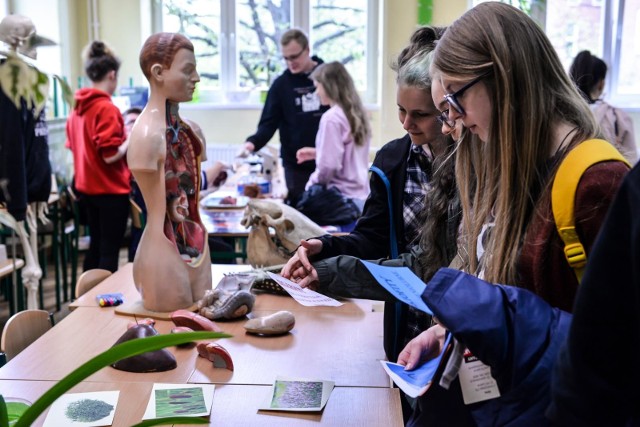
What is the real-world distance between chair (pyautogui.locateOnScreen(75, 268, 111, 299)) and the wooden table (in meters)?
0.31

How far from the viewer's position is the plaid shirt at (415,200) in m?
2.07

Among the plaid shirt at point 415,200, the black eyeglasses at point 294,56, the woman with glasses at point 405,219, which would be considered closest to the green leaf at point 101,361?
the woman with glasses at point 405,219

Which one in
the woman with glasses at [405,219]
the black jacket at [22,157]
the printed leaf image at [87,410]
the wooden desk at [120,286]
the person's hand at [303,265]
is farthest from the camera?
the black jacket at [22,157]

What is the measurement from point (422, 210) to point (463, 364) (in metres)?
Answer: 0.85

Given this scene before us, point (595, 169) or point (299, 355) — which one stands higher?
point (595, 169)

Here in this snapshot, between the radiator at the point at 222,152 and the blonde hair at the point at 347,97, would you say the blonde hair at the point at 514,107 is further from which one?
the radiator at the point at 222,152

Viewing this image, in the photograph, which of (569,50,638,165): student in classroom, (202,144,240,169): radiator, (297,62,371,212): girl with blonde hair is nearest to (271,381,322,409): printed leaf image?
(297,62,371,212): girl with blonde hair

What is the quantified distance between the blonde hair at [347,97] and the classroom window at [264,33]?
11.8 feet

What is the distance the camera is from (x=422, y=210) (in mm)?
2041

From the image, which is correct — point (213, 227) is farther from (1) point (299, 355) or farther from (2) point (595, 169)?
(2) point (595, 169)

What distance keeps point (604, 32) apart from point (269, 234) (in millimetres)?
6145

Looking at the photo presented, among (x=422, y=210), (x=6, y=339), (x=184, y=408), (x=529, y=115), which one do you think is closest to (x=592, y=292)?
(x=529, y=115)

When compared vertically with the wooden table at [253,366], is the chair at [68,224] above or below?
below

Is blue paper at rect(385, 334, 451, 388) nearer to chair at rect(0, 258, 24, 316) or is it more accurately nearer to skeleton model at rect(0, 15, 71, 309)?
skeleton model at rect(0, 15, 71, 309)
